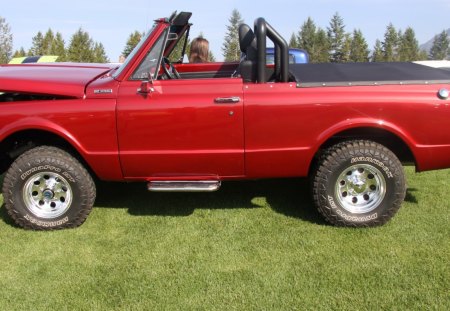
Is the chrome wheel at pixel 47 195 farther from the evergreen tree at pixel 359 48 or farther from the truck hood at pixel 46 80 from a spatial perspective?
the evergreen tree at pixel 359 48

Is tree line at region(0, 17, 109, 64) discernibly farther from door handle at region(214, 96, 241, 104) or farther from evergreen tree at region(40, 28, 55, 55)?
door handle at region(214, 96, 241, 104)

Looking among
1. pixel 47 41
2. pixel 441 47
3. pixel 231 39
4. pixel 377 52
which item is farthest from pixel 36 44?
pixel 441 47

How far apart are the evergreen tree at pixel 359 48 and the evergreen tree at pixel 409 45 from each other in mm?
8572

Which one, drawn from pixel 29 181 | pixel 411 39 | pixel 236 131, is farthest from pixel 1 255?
pixel 411 39

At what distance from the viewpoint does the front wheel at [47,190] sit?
394 cm

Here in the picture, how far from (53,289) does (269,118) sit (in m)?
2.17

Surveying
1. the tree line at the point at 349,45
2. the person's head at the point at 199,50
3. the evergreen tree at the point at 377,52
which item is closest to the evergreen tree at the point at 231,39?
the tree line at the point at 349,45

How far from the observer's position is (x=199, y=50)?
240 inches

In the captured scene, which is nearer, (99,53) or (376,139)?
(376,139)

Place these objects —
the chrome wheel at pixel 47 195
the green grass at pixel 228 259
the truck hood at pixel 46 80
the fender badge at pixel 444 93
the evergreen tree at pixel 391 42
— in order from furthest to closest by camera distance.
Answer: the evergreen tree at pixel 391 42
the chrome wheel at pixel 47 195
the truck hood at pixel 46 80
the fender badge at pixel 444 93
the green grass at pixel 228 259

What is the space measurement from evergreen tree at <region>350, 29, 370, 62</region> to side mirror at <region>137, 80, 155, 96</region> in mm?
76181

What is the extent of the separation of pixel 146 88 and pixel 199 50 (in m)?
2.54

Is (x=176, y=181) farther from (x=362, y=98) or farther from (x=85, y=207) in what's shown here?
(x=362, y=98)

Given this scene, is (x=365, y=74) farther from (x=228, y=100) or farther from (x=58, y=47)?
(x=58, y=47)
